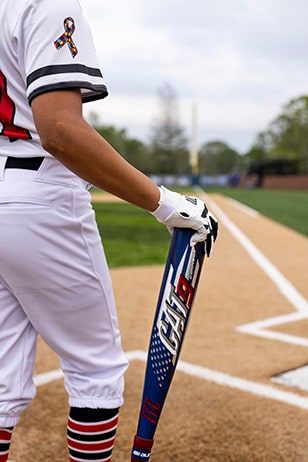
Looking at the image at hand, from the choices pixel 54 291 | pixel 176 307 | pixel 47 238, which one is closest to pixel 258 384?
pixel 176 307

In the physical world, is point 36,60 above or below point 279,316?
above

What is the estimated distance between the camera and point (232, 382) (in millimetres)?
3361

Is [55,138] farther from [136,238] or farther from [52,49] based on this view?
[136,238]

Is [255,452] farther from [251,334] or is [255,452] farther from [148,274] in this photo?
[148,274]

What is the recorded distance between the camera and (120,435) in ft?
8.98

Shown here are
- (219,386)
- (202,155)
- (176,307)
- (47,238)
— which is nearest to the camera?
(47,238)

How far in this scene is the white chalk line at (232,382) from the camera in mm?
3093

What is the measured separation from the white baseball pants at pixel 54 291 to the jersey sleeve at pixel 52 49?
9.5 inches

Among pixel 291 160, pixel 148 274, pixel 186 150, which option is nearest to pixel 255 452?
pixel 148 274

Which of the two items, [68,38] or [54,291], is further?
[54,291]

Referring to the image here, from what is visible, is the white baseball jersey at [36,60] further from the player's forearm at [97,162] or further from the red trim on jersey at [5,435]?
the red trim on jersey at [5,435]

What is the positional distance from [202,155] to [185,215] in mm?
104423

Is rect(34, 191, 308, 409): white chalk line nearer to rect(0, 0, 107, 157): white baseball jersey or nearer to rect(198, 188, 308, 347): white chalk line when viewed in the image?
rect(198, 188, 308, 347): white chalk line

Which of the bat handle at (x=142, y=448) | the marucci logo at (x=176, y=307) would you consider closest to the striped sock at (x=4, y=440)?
the bat handle at (x=142, y=448)
